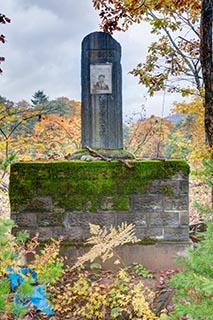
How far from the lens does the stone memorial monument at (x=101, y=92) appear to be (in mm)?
3682

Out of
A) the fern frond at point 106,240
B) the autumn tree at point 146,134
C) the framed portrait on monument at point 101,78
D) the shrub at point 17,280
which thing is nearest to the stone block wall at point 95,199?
the fern frond at point 106,240

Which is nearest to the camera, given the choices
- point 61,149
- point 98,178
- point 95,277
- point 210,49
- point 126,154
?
point 95,277

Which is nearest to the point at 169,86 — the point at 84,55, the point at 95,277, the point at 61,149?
the point at 84,55

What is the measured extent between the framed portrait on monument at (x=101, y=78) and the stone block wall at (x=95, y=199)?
1.03 meters

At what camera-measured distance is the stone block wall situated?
315 centimetres

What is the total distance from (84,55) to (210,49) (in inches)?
58.8

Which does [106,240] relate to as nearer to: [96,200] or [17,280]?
[96,200]

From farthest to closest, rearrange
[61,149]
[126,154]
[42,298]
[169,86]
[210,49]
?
[61,149], [169,86], [210,49], [126,154], [42,298]

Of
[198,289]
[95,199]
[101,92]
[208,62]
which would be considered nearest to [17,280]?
[95,199]

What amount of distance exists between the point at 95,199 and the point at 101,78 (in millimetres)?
1441

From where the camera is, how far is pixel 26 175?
3168 mm

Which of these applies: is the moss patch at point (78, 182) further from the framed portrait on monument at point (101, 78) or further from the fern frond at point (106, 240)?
the framed portrait on monument at point (101, 78)

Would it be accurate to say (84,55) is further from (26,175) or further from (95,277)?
(95,277)

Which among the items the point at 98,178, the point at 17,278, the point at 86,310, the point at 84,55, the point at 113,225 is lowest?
the point at 86,310
